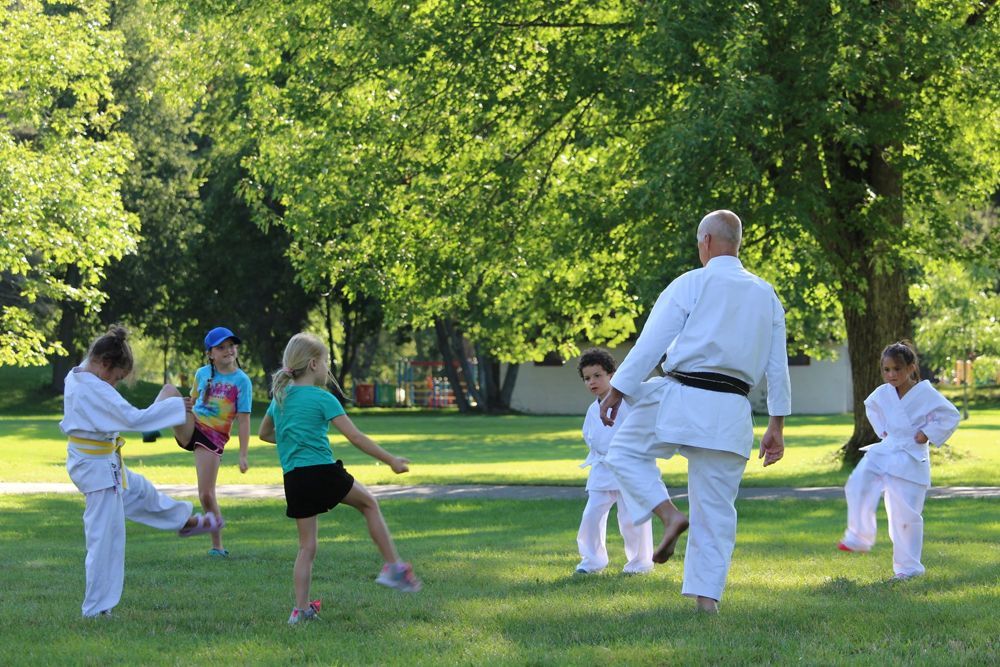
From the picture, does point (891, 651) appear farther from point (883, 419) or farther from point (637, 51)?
point (637, 51)

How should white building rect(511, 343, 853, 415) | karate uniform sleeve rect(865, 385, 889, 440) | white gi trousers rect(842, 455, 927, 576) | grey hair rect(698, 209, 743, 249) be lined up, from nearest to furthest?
grey hair rect(698, 209, 743, 249) → white gi trousers rect(842, 455, 927, 576) → karate uniform sleeve rect(865, 385, 889, 440) → white building rect(511, 343, 853, 415)

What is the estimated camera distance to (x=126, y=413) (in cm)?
746

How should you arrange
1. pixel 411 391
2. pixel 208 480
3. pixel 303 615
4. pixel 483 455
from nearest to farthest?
1. pixel 303 615
2. pixel 208 480
3. pixel 483 455
4. pixel 411 391

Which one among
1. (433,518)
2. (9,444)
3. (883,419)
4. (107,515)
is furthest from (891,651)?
Answer: (9,444)

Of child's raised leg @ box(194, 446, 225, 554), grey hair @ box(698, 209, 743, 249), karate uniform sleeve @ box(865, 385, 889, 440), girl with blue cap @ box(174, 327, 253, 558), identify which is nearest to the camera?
grey hair @ box(698, 209, 743, 249)

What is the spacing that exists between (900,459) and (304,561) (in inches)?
173

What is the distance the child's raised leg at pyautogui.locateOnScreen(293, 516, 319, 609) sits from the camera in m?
7.39

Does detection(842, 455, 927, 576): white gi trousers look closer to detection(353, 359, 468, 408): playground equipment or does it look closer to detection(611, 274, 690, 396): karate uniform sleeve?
detection(611, 274, 690, 396): karate uniform sleeve

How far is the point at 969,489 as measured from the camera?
18281 millimetres

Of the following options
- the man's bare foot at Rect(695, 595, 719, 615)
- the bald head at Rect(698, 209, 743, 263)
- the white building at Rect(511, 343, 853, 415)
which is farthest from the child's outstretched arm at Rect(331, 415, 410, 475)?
the white building at Rect(511, 343, 853, 415)

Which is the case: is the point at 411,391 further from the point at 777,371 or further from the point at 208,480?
the point at 777,371

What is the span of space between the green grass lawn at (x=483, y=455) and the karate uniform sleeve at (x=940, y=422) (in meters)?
10.2

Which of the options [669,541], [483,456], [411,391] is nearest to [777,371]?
[669,541]

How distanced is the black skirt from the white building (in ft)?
169
